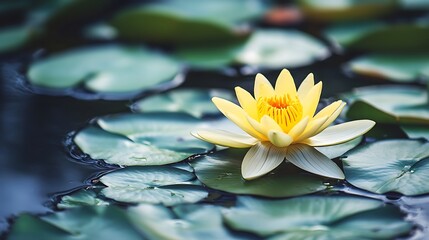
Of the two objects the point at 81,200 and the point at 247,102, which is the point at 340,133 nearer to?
the point at 247,102

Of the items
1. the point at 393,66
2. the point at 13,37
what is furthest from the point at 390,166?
the point at 13,37

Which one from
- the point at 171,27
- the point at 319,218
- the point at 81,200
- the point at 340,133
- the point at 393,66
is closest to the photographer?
the point at 319,218

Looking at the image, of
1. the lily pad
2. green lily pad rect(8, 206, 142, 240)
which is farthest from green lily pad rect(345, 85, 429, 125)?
green lily pad rect(8, 206, 142, 240)

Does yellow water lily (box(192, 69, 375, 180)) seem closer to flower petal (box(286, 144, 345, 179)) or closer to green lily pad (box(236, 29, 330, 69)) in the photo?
flower petal (box(286, 144, 345, 179))

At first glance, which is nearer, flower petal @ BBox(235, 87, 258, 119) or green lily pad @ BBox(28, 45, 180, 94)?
flower petal @ BBox(235, 87, 258, 119)

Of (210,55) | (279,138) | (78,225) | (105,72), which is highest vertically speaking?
(210,55)

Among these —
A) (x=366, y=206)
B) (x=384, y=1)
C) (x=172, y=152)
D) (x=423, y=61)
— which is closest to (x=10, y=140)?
(x=172, y=152)

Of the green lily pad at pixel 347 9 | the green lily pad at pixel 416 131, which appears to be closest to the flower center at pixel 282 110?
the green lily pad at pixel 416 131
